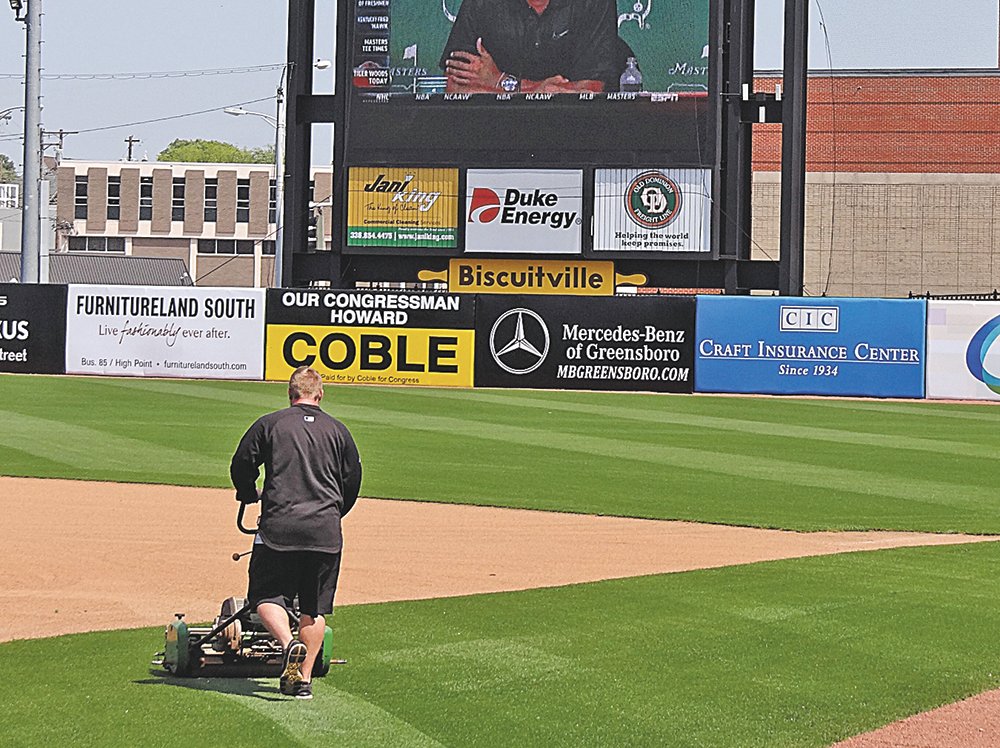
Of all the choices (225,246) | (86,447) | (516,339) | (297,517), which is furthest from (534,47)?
(225,246)

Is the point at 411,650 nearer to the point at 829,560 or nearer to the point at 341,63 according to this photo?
the point at 829,560

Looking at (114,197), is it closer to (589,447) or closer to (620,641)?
(589,447)

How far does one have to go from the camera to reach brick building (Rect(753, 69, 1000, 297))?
56.7m

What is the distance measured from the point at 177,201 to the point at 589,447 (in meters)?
89.5

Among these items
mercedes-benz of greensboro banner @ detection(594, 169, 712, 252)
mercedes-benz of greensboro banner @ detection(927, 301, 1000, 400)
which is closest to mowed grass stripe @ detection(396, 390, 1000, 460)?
mercedes-benz of greensboro banner @ detection(594, 169, 712, 252)

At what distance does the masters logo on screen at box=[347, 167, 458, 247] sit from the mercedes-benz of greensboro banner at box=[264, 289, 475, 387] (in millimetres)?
1146

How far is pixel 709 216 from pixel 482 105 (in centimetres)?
503

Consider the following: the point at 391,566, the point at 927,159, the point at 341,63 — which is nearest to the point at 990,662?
the point at 391,566

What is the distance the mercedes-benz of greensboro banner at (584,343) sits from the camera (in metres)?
30.6

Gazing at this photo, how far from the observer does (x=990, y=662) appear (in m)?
8.01

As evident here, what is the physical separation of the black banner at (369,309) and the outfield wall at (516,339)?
0.03 m

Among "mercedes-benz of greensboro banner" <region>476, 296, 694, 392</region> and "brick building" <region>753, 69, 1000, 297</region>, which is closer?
"mercedes-benz of greensboro banner" <region>476, 296, 694, 392</region>

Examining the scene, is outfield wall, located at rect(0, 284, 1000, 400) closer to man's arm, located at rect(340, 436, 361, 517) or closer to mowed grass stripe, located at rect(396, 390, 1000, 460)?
mowed grass stripe, located at rect(396, 390, 1000, 460)

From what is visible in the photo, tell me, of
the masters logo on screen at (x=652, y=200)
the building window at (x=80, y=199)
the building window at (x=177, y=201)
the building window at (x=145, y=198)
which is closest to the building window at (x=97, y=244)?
the building window at (x=80, y=199)
